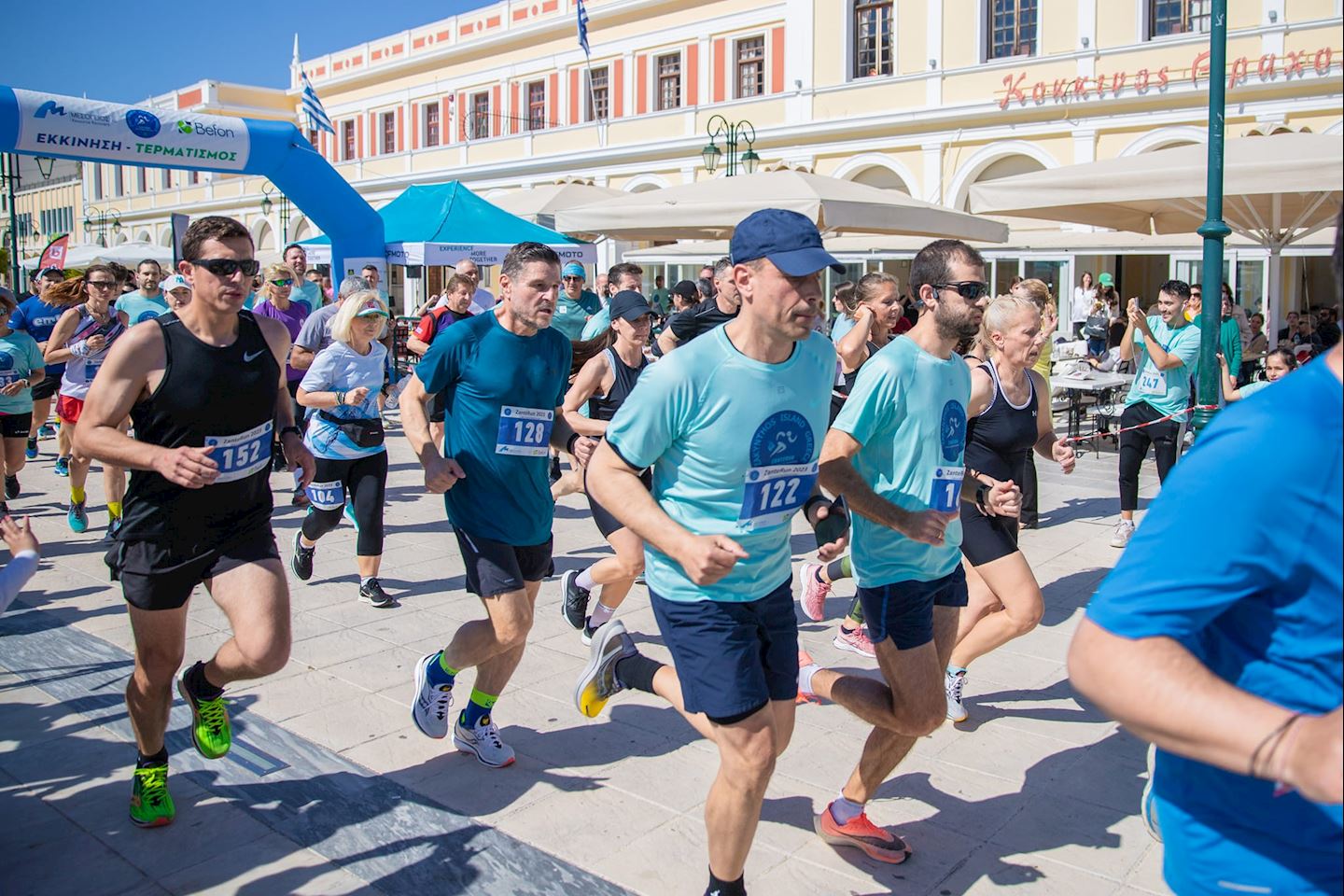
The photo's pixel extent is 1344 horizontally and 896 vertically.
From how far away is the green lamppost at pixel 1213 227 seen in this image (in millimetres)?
6281

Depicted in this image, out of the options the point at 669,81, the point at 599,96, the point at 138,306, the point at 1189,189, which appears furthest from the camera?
the point at 599,96

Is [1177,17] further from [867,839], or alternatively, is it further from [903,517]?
[867,839]

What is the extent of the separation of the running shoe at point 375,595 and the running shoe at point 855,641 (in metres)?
2.62

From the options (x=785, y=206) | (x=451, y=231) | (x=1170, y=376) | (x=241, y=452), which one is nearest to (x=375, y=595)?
(x=241, y=452)

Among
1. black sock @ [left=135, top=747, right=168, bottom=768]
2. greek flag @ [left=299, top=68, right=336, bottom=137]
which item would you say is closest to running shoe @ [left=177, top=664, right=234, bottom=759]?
black sock @ [left=135, top=747, right=168, bottom=768]

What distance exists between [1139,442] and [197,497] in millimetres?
6866

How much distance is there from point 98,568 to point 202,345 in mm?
4582

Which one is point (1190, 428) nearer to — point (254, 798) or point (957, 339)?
point (957, 339)

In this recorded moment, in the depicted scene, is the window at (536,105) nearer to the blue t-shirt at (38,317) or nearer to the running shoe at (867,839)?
the blue t-shirt at (38,317)

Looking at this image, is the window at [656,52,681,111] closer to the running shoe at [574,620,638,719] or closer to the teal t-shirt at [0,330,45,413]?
the teal t-shirt at [0,330,45,413]

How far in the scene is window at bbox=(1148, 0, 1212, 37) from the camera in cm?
2142

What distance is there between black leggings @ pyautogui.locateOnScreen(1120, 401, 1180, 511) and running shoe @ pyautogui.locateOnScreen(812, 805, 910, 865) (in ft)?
17.9

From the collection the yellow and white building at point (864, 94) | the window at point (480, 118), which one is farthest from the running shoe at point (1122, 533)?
the window at point (480, 118)

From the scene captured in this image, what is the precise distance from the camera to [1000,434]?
4.76m
